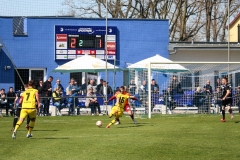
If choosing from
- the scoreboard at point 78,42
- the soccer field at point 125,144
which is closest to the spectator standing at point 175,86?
the scoreboard at point 78,42

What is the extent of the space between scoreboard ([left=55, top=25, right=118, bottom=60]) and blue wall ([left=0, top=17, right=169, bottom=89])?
1.26 feet

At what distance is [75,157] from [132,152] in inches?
58.0

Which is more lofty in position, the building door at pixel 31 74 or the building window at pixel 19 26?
the building window at pixel 19 26

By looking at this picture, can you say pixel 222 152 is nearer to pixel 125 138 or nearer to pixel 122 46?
pixel 125 138

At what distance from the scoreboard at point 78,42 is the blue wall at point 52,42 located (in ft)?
1.26

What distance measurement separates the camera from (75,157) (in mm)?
13523

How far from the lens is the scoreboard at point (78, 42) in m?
37.8

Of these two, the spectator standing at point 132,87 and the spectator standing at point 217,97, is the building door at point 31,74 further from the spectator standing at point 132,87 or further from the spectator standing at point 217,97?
the spectator standing at point 217,97

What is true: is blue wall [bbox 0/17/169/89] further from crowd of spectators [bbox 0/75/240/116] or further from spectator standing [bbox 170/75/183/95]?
spectator standing [bbox 170/75/183/95]

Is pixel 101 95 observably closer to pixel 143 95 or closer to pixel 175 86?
pixel 143 95

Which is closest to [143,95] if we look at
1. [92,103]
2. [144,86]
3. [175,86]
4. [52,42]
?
[144,86]

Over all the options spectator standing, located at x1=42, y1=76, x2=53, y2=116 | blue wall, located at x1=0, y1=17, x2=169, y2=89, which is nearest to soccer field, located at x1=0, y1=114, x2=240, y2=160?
spectator standing, located at x1=42, y1=76, x2=53, y2=116

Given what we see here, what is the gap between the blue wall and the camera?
37.7 m

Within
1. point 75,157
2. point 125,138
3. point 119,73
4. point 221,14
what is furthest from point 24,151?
point 221,14
